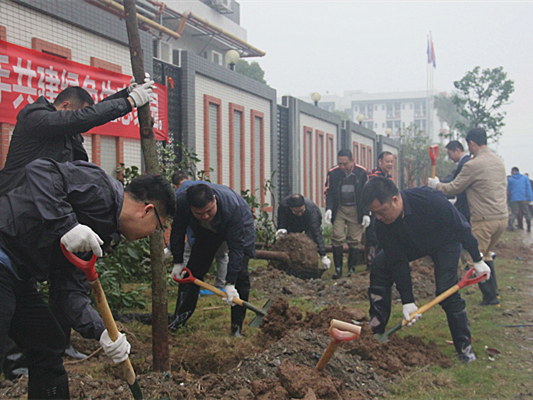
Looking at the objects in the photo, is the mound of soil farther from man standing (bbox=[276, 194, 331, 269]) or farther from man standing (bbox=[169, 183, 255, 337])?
man standing (bbox=[169, 183, 255, 337])

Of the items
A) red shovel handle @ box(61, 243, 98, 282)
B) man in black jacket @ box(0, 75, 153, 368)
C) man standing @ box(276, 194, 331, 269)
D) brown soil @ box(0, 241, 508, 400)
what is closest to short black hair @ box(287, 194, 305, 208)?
man standing @ box(276, 194, 331, 269)

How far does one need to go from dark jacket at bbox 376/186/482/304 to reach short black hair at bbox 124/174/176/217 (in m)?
2.50

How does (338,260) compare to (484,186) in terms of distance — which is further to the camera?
(338,260)

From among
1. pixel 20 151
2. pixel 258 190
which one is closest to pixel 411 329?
pixel 20 151

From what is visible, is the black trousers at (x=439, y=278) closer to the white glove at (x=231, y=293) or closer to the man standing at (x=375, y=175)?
the white glove at (x=231, y=293)

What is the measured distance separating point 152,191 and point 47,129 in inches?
45.8

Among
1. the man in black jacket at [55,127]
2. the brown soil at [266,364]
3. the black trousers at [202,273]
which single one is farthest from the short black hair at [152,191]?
the black trousers at [202,273]

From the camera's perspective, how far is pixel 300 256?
8148 millimetres

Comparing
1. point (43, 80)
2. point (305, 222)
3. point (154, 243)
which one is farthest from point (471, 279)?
point (43, 80)

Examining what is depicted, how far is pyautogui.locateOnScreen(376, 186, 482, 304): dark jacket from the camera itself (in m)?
4.40

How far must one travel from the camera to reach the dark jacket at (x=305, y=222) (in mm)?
8352

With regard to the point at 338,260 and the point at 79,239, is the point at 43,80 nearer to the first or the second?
the point at 79,239

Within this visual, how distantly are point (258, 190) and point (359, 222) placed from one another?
15.1 feet

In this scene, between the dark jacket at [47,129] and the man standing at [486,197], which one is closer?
the dark jacket at [47,129]
